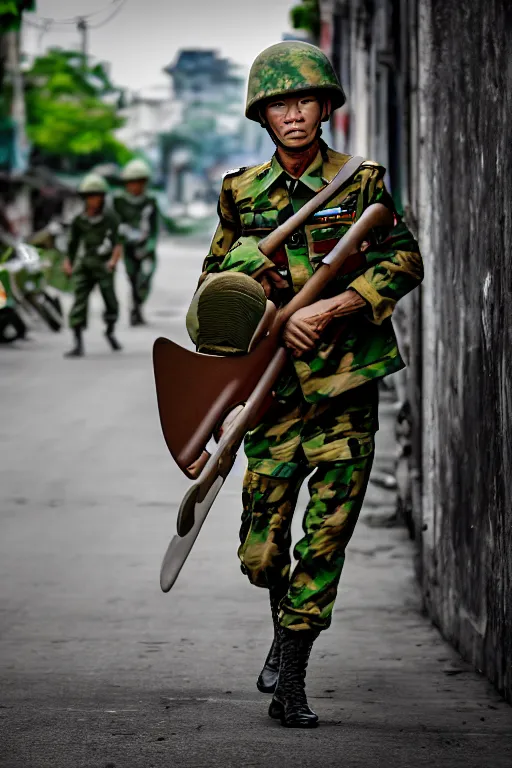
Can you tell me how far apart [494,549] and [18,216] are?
3251 centimetres

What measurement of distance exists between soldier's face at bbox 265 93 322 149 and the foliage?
879 inches

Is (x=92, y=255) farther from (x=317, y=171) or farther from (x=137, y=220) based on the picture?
(x=317, y=171)

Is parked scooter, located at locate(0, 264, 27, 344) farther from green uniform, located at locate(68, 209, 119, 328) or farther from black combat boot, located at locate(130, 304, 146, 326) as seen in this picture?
black combat boot, located at locate(130, 304, 146, 326)

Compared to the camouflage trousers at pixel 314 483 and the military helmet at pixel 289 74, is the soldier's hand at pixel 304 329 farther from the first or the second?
the military helmet at pixel 289 74

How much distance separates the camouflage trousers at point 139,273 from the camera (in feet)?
68.0

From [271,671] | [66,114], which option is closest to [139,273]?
[271,671]

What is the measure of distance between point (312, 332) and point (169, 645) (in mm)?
1991

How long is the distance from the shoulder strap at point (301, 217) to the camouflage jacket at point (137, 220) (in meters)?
16.3

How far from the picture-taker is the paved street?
13.3ft

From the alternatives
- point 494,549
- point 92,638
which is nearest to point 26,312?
point 92,638

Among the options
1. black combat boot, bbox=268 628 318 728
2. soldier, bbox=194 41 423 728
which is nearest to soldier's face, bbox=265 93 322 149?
soldier, bbox=194 41 423 728

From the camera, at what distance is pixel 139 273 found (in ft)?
68.3

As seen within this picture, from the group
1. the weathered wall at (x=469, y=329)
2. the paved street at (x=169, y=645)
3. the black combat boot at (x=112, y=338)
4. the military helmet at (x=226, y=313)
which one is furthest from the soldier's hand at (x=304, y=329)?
the black combat boot at (x=112, y=338)

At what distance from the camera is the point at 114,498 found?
893 cm
